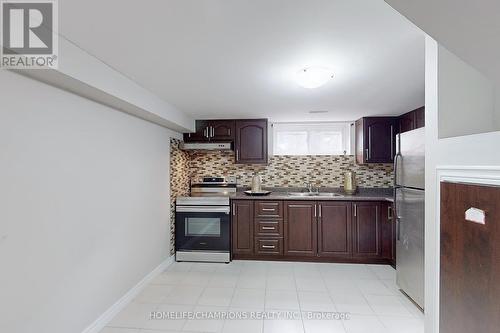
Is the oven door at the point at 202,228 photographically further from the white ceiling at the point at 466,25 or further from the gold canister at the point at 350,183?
the white ceiling at the point at 466,25

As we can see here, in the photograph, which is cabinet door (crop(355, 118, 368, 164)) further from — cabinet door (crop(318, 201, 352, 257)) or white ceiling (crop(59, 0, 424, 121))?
white ceiling (crop(59, 0, 424, 121))

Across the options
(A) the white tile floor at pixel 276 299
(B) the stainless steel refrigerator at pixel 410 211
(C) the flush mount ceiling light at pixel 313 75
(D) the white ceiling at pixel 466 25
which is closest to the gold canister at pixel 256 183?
(A) the white tile floor at pixel 276 299

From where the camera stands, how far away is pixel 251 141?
403 cm

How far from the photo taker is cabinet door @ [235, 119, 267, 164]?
4.01m

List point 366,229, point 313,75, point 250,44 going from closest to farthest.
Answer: point 250,44
point 313,75
point 366,229

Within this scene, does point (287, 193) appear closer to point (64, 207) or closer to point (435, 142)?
point (435, 142)

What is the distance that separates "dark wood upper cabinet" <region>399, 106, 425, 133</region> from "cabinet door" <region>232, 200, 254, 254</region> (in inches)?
96.7

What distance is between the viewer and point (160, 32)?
Answer: 56.6 inches

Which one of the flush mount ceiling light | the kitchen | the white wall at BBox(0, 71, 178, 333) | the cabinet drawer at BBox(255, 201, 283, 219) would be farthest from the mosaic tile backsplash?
the flush mount ceiling light

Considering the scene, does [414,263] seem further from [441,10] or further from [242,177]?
[242,177]

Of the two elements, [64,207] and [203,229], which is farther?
[203,229]

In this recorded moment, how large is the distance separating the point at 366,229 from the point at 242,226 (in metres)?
1.77

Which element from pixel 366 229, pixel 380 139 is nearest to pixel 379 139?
pixel 380 139

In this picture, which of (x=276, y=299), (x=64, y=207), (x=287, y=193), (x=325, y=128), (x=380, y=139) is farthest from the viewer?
(x=325, y=128)
